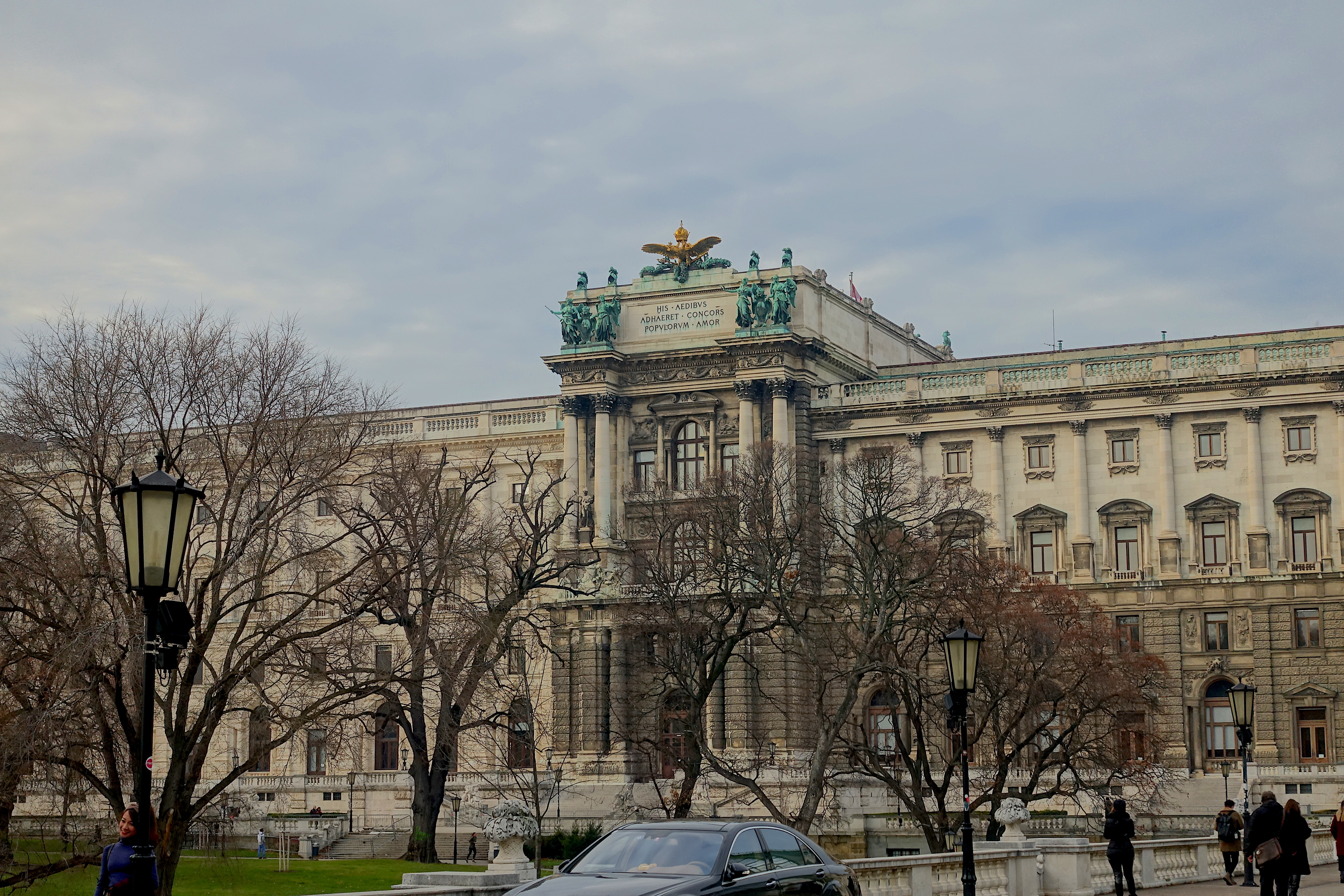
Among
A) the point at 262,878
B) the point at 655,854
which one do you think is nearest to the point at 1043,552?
the point at 262,878

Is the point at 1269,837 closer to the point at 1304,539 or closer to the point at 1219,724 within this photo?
the point at 1219,724

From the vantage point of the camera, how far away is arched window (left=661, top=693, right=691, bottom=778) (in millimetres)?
61406

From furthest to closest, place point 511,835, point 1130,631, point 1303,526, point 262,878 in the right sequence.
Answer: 1. point 1130,631
2. point 1303,526
3. point 262,878
4. point 511,835

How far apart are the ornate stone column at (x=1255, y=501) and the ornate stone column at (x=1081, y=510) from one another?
6.48 meters

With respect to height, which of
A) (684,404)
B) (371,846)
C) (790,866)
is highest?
(684,404)

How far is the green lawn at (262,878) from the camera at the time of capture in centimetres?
4806

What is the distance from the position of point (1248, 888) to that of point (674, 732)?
159 ft

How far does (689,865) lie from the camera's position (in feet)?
68.4

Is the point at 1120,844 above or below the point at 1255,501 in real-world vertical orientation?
below

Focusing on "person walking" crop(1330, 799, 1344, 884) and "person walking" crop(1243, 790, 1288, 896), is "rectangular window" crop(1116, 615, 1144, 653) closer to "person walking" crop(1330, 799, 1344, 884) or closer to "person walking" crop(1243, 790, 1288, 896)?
"person walking" crop(1330, 799, 1344, 884)

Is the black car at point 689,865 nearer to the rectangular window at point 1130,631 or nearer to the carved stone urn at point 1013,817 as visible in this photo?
the carved stone urn at point 1013,817

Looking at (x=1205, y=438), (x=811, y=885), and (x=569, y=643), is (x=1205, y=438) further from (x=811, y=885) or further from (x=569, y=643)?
(x=811, y=885)

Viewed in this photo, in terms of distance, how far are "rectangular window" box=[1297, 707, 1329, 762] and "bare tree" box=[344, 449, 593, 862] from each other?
3395 cm

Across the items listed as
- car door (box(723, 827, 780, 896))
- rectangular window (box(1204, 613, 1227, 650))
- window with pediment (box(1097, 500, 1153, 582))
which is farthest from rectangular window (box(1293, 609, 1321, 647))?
car door (box(723, 827, 780, 896))
